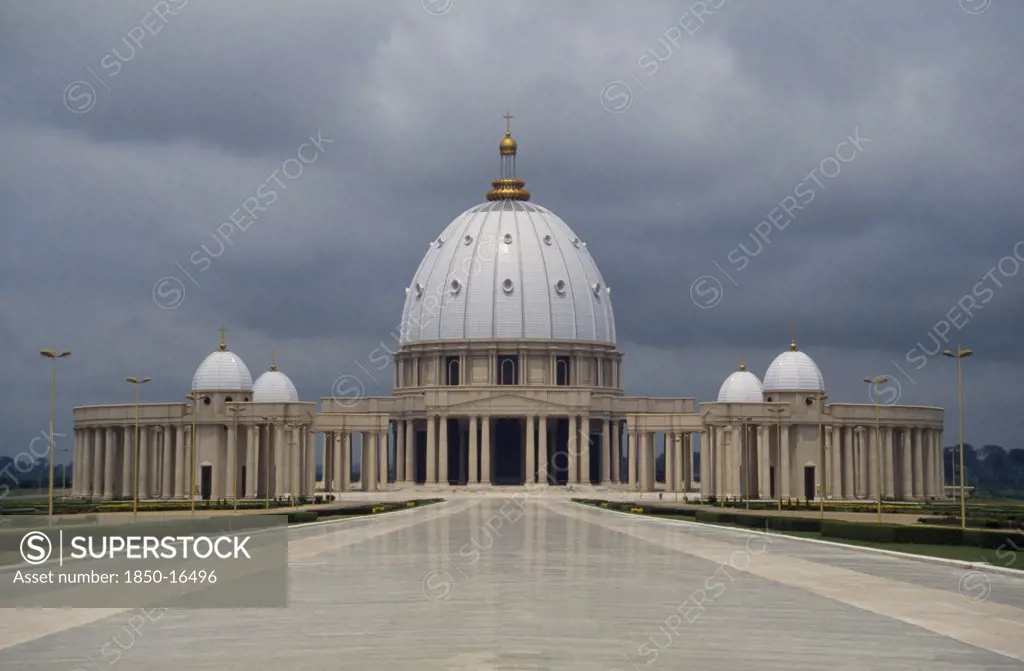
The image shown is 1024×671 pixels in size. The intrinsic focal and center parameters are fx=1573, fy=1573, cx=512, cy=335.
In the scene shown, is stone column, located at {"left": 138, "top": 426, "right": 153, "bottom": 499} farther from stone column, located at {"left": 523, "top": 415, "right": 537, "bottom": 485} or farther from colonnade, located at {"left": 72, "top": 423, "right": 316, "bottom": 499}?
stone column, located at {"left": 523, "top": 415, "right": 537, "bottom": 485}

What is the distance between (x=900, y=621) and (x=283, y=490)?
97541 mm

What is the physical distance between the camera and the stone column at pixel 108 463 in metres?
125

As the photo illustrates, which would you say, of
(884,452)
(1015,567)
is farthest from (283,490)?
(1015,567)

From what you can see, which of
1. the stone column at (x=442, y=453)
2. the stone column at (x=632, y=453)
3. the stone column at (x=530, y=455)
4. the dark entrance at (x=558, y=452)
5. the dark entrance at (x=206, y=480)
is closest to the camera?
the dark entrance at (x=206, y=480)

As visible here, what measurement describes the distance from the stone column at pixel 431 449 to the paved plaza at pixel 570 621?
9663cm

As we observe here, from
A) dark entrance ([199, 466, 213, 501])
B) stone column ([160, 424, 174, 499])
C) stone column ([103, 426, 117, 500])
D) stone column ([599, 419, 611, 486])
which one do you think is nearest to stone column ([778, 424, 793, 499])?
stone column ([599, 419, 611, 486])

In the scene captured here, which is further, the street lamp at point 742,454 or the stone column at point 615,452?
the stone column at point 615,452

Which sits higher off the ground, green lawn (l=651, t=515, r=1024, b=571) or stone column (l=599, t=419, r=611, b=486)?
stone column (l=599, t=419, r=611, b=486)

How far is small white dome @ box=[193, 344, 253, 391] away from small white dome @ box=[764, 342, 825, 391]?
146 feet

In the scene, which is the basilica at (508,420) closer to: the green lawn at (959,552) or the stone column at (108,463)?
the stone column at (108,463)

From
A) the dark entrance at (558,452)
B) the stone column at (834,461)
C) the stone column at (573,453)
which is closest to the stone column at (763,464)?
the stone column at (834,461)

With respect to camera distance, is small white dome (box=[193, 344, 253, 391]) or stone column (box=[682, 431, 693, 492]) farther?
stone column (box=[682, 431, 693, 492])

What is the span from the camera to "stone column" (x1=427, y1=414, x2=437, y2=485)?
136 m

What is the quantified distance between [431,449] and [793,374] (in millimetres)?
31752
